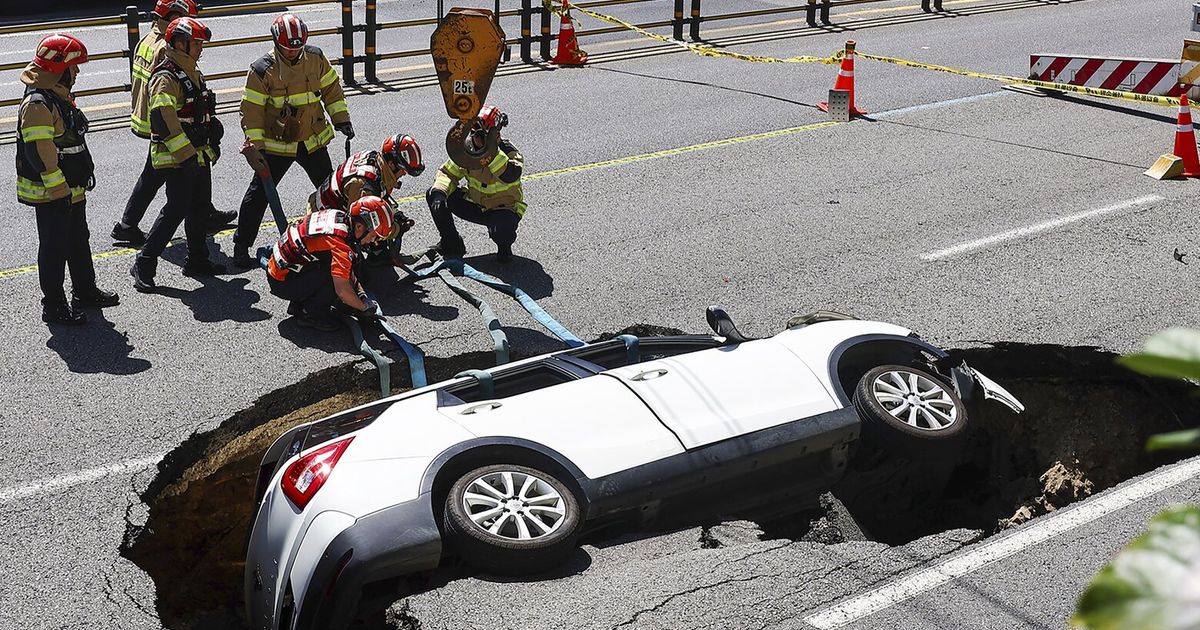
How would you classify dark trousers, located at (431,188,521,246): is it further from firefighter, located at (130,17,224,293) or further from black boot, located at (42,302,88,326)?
black boot, located at (42,302,88,326)

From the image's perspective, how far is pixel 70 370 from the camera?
799 centimetres

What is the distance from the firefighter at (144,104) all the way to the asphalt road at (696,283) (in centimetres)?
27

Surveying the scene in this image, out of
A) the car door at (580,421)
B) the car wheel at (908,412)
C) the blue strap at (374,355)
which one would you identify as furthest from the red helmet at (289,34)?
the car wheel at (908,412)

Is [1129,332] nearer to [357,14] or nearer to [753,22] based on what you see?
[753,22]

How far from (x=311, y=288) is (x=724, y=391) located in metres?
3.53

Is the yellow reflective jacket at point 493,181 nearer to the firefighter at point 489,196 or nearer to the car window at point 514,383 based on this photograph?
the firefighter at point 489,196

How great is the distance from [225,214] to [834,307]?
17.7ft

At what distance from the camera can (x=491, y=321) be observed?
812cm

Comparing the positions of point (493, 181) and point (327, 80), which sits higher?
point (327, 80)

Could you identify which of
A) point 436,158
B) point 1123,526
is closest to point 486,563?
point 1123,526

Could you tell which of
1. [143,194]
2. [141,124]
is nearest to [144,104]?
[141,124]

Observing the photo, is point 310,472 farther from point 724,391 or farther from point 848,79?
point 848,79

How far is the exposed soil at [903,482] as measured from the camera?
6.48m

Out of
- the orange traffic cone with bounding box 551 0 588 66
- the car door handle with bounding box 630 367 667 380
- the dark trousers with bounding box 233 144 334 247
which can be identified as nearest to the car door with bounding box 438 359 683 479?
the car door handle with bounding box 630 367 667 380
